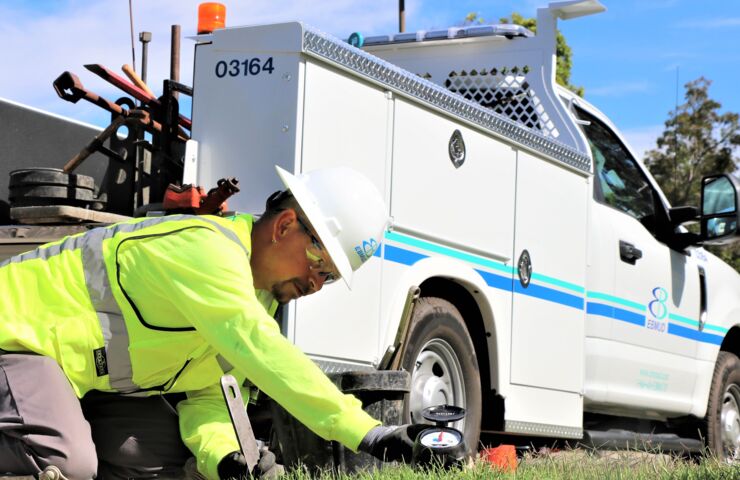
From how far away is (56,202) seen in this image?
4.91 metres

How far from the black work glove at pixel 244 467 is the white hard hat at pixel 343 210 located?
61 centimetres

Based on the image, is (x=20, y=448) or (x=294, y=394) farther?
(x=20, y=448)

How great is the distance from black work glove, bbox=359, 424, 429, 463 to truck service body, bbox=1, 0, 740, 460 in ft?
2.80

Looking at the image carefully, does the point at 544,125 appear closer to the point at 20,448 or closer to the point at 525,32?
the point at 525,32

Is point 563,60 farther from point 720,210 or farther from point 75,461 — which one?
point 75,461

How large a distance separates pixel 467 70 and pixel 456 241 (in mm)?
1888

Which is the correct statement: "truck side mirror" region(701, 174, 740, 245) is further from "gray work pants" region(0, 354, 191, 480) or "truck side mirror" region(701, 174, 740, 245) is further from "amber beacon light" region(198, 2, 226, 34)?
"gray work pants" region(0, 354, 191, 480)

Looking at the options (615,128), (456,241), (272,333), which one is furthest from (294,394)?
(615,128)

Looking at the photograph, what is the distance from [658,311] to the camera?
762 centimetres

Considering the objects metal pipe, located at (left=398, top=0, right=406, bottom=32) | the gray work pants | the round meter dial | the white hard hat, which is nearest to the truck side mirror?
the white hard hat

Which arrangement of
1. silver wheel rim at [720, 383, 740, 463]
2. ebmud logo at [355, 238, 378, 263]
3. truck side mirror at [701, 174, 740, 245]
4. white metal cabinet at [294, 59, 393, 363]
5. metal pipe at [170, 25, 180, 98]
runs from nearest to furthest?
ebmud logo at [355, 238, 378, 263] → white metal cabinet at [294, 59, 393, 363] → metal pipe at [170, 25, 180, 98] → truck side mirror at [701, 174, 740, 245] → silver wheel rim at [720, 383, 740, 463]

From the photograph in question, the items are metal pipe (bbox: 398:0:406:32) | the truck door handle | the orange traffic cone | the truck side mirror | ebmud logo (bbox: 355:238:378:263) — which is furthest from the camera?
metal pipe (bbox: 398:0:406:32)

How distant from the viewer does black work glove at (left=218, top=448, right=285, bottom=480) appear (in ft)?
11.6

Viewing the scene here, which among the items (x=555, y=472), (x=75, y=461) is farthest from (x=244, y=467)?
(x=555, y=472)
